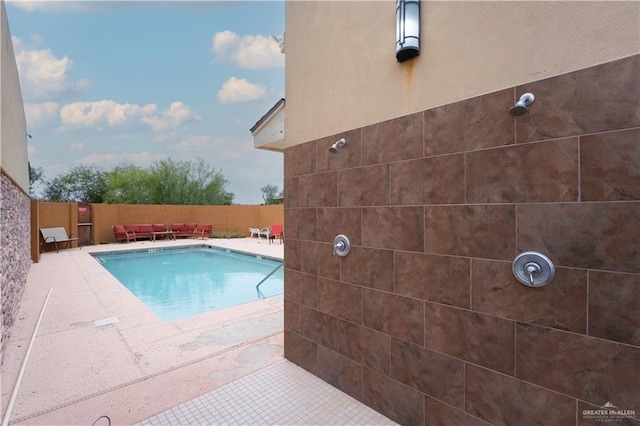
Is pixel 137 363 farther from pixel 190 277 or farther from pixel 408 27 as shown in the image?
pixel 190 277

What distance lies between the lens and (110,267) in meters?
9.93

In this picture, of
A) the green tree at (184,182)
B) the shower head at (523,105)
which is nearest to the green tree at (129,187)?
the green tree at (184,182)

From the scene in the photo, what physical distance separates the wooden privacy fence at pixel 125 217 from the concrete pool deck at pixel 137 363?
723cm

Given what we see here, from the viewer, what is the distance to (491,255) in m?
1.65

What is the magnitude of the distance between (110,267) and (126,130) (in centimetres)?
2043

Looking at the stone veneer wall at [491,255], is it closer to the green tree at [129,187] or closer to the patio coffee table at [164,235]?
the patio coffee table at [164,235]

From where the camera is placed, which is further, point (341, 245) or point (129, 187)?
point (129, 187)

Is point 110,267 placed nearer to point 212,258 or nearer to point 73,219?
point 212,258

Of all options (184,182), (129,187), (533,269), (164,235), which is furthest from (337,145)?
(129,187)

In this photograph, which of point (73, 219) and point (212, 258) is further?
point (73, 219)

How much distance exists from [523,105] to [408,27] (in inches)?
36.9

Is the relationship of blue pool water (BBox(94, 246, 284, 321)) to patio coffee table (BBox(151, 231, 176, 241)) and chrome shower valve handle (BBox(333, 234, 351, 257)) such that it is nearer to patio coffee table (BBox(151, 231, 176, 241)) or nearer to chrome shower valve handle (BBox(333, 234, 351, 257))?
patio coffee table (BBox(151, 231, 176, 241))

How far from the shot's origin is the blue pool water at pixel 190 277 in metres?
6.31

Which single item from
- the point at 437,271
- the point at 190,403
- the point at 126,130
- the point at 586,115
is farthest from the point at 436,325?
the point at 126,130
